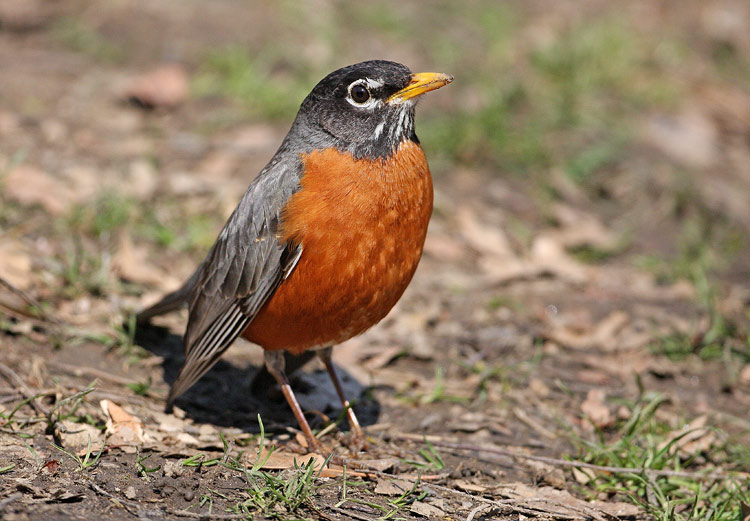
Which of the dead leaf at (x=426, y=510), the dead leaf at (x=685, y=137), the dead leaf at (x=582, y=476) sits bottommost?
the dead leaf at (x=582, y=476)

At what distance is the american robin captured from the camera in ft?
14.5

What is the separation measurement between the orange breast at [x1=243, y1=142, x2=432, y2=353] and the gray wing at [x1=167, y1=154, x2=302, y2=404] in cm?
8

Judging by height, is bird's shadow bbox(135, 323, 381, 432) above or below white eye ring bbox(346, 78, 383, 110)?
below

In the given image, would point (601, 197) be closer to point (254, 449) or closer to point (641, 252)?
point (641, 252)

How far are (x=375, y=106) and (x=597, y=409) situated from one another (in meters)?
2.46

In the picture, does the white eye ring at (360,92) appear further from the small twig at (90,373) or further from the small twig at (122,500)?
the small twig at (122,500)

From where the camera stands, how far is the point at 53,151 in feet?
25.4

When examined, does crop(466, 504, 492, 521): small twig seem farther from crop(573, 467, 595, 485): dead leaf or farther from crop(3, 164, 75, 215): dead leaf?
crop(3, 164, 75, 215): dead leaf

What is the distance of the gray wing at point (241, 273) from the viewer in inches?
182

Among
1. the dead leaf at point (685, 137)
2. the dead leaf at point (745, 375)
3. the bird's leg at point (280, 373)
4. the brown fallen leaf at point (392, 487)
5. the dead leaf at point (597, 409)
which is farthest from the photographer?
the dead leaf at point (685, 137)

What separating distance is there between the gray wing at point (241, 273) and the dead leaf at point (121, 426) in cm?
32

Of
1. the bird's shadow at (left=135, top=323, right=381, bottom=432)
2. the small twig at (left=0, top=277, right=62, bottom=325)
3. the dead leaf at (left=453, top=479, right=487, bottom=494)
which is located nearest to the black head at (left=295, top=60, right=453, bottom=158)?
the bird's shadow at (left=135, top=323, right=381, bottom=432)

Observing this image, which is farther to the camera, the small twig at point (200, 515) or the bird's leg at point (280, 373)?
the bird's leg at point (280, 373)

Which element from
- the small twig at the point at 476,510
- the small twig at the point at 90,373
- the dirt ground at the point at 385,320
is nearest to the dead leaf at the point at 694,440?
the dirt ground at the point at 385,320
